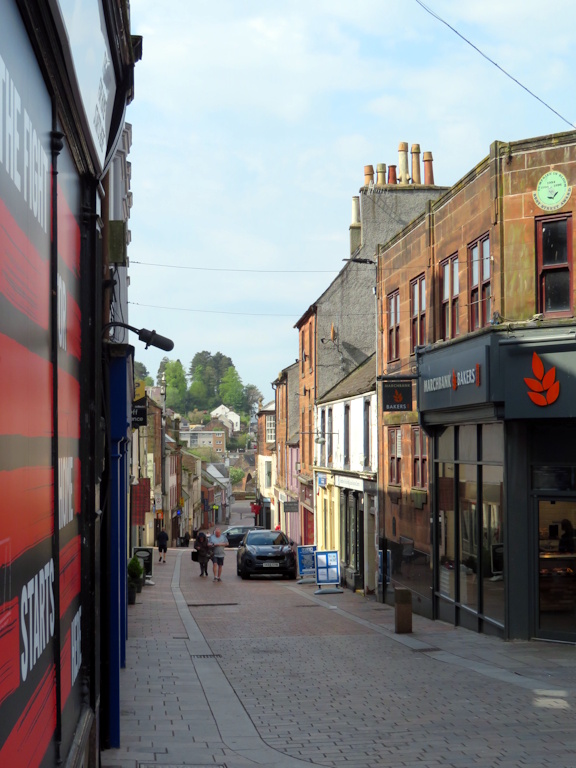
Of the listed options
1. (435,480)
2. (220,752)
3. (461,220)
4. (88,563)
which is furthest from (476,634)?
(88,563)

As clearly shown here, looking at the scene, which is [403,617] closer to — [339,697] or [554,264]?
[339,697]

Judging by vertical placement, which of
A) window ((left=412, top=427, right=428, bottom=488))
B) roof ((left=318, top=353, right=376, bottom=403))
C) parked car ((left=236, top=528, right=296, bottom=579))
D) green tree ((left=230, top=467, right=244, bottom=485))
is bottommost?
green tree ((left=230, top=467, right=244, bottom=485))

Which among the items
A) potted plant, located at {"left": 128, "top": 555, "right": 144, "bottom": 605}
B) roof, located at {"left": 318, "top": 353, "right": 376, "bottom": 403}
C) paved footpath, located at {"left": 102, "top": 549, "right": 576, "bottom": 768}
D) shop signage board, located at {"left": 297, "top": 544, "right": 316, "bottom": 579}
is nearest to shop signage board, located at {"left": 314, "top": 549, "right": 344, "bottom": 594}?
shop signage board, located at {"left": 297, "top": 544, "right": 316, "bottom": 579}

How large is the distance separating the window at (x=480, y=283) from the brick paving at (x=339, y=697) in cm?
548

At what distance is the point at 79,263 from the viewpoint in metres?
5.41

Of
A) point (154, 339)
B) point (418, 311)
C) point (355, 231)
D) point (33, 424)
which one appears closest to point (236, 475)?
point (355, 231)

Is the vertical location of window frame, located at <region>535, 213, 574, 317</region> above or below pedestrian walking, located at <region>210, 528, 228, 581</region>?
above

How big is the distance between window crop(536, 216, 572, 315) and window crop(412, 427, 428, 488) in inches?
A: 233

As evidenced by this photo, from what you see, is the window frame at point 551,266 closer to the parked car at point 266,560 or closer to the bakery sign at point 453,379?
the bakery sign at point 453,379

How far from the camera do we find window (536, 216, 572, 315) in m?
14.8

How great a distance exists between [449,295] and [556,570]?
19.8 feet

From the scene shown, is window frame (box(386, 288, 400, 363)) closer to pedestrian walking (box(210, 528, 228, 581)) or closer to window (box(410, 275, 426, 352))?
window (box(410, 275, 426, 352))

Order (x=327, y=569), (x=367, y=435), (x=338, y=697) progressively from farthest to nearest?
(x=367, y=435)
(x=327, y=569)
(x=338, y=697)

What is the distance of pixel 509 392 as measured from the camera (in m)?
14.9
